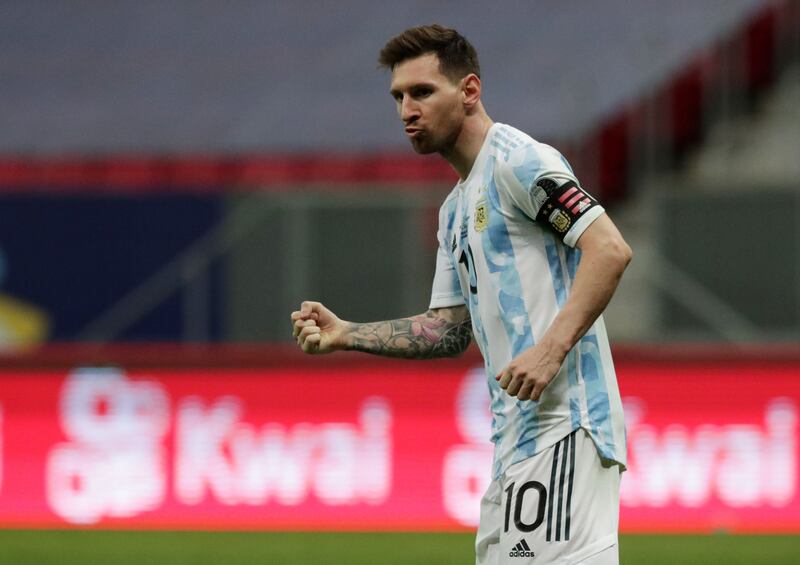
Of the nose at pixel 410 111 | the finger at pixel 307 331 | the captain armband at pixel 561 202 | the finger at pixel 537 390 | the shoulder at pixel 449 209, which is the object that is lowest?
the finger at pixel 537 390

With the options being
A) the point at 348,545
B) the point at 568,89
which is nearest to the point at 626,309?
the point at 568,89

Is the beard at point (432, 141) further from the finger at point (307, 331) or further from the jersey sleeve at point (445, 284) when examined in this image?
the finger at point (307, 331)

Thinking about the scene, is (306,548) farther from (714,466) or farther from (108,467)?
(714,466)

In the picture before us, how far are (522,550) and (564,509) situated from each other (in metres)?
0.16

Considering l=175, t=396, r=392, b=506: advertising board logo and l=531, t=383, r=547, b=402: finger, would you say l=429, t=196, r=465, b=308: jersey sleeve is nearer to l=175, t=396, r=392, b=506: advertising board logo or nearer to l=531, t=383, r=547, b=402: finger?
l=531, t=383, r=547, b=402: finger

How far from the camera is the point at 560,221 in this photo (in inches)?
150

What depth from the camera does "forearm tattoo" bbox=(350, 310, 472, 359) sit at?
4.45m

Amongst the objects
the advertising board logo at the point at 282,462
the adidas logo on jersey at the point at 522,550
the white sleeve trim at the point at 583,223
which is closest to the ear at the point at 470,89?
the white sleeve trim at the point at 583,223

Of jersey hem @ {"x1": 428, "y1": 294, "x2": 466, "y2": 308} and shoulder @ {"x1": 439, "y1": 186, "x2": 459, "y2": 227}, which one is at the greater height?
shoulder @ {"x1": 439, "y1": 186, "x2": 459, "y2": 227}

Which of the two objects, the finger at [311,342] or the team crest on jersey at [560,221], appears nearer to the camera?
the team crest on jersey at [560,221]

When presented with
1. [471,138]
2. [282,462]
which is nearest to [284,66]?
[282,462]

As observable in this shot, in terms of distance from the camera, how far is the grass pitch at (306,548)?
330 inches

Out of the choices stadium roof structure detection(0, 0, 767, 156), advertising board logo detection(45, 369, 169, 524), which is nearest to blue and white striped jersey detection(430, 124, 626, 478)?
advertising board logo detection(45, 369, 169, 524)

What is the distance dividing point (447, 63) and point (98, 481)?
6.68m
